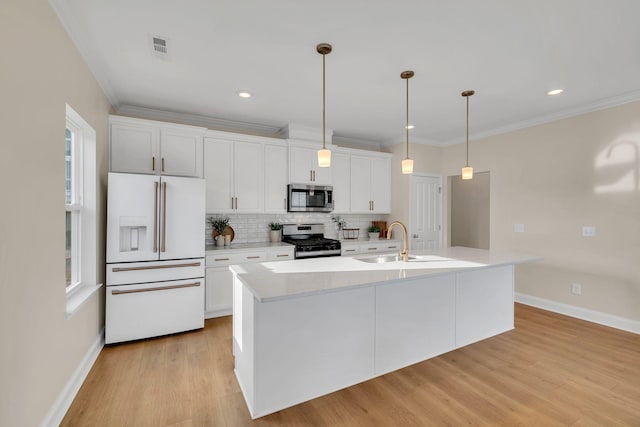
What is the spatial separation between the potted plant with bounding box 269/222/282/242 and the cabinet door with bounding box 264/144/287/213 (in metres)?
0.27

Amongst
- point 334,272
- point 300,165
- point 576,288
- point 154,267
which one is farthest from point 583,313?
point 154,267

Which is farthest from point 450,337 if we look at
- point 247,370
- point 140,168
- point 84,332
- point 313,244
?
point 140,168

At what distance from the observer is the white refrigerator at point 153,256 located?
288 cm

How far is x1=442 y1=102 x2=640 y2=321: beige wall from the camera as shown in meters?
3.25

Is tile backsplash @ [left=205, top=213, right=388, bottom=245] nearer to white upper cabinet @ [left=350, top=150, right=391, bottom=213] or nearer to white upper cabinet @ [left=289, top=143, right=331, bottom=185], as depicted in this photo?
white upper cabinet @ [left=350, top=150, right=391, bottom=213]

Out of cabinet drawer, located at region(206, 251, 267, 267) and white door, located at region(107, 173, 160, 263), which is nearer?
white door, located at region(107, 173, 160, 263)

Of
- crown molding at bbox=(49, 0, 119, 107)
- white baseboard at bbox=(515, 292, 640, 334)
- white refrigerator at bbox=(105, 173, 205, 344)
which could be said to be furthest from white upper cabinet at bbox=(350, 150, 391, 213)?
crown molding at bbox=(49, 0, 119, 107)

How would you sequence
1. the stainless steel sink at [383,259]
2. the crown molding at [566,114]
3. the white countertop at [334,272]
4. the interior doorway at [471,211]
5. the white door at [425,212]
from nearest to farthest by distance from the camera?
the white countertop at [334,272]
the stainless steel sink at [383,259]
the crown molding at [566,114]
the white door at [425,212]
the interior doorway at [471,211]

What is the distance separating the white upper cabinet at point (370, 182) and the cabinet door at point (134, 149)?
293 cm

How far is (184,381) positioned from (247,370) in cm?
70

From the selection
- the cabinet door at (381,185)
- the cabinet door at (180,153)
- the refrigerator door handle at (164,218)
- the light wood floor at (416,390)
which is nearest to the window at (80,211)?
the refrigerator door handle at (164,218)

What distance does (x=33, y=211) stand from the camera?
1.58 metres

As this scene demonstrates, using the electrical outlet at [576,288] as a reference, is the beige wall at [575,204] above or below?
above

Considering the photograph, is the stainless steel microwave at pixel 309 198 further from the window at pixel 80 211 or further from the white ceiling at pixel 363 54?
the window at pixel 80 211
